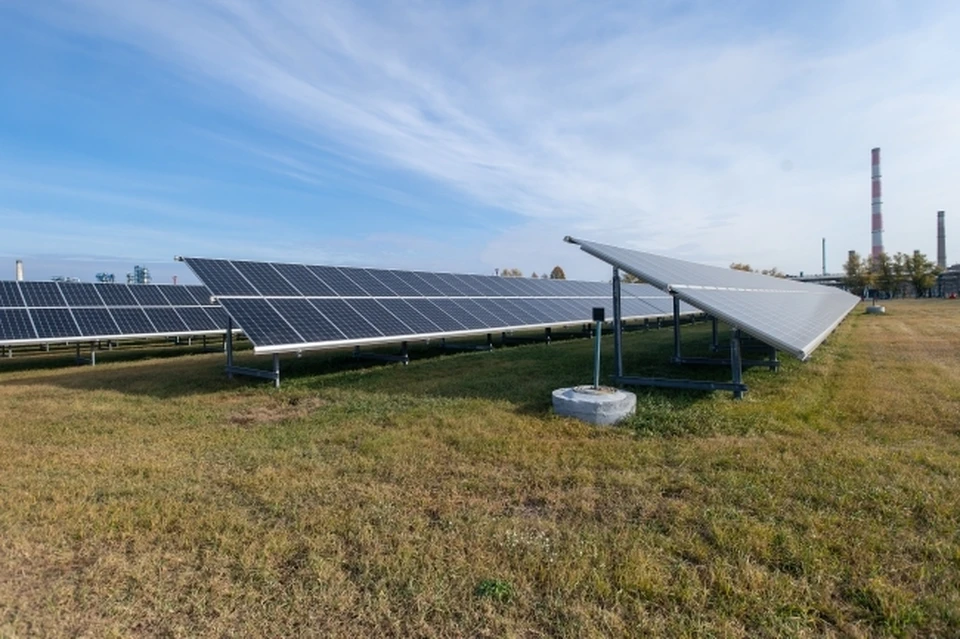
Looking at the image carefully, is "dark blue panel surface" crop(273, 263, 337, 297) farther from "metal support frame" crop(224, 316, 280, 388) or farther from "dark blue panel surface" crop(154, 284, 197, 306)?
"dark blue panel surface" crop(154, 284, 197, 306)

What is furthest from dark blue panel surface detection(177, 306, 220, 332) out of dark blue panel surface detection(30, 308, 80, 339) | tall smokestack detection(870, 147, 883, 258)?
tall smokestack detection(870, 147, 883, 258)

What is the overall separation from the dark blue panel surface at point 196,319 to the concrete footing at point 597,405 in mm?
15739

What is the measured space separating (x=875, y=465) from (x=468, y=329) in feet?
35.1

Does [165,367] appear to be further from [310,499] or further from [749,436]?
[749,436]

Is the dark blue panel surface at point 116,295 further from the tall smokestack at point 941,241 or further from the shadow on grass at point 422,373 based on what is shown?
the tall smokestack at point 941,241

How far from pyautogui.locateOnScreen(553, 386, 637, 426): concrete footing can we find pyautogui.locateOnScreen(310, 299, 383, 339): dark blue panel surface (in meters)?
5.80

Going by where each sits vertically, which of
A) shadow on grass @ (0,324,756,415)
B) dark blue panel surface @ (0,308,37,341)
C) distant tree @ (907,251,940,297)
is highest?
distant tree @ (907,251,940,297)

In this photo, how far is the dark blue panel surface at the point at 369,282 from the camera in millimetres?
16656

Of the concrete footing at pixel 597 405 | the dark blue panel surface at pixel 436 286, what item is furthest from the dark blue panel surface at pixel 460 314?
the concrete footing at pixel 597 405

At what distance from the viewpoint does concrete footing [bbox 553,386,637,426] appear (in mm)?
7543

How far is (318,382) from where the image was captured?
11.7 meters

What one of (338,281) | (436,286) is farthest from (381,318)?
(436,286)

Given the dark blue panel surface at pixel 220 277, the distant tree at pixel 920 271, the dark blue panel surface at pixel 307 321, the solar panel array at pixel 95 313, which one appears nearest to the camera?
the dark blue panel surface at pixel 307 321

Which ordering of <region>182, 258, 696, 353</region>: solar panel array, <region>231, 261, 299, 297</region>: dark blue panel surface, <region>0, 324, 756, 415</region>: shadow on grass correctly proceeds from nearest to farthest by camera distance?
<region>0, 324, 756, 415</region>: shadow on grass < <region>182, 258, 696, 353</region>: solar panel array < <region>231, 261, 299, 297</region>: dark blue panel surface
